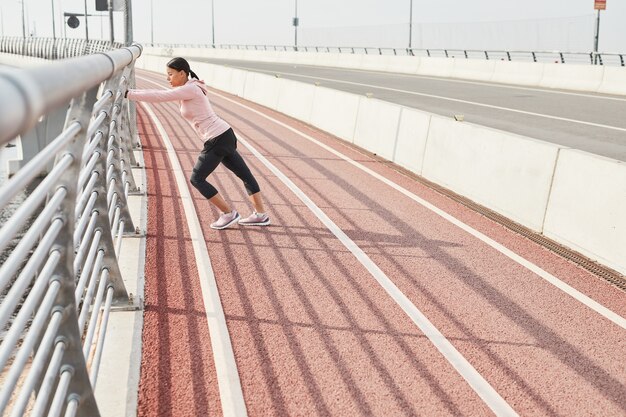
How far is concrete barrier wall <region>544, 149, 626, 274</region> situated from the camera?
7.21m

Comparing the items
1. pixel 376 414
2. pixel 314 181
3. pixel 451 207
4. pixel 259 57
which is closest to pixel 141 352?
pixel 376 414

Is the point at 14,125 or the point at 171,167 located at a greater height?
the point at 14,125

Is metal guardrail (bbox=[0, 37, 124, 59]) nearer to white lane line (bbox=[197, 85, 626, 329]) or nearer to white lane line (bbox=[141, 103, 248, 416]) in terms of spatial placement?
white lane line (bbox=[197, 85, 626, 329])

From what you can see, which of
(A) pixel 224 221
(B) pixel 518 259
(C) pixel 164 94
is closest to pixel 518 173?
(B) pixel 518 259

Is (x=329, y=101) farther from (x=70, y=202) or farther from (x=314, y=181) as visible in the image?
(x=70, y=202)

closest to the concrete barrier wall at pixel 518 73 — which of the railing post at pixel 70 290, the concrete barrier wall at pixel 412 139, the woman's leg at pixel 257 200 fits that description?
the concrete barrier wall at pixel 412 139

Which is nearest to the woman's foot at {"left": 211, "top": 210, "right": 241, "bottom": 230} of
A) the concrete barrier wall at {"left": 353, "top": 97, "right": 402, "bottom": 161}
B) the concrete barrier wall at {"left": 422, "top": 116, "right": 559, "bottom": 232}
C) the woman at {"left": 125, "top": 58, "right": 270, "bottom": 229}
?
the woman at {"left": 125, "top": 58, "right": 270, "bottom": 229}

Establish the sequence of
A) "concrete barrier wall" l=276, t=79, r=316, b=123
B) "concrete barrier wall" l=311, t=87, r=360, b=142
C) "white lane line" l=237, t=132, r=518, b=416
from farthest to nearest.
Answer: "concrete barrier wall" l=276, t=79, r=316, b=123
"concrete barrier wall" l=311, t=87, r=360, b=142
"white lane line" l=237, t=132, r=518, b=416

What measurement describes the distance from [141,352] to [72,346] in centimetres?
174

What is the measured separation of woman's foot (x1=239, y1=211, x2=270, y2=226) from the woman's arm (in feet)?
5.90

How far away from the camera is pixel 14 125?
130cm

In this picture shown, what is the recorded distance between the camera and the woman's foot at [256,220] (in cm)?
893

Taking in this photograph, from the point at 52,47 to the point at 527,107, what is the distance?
147ft

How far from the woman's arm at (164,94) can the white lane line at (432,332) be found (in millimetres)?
2399
